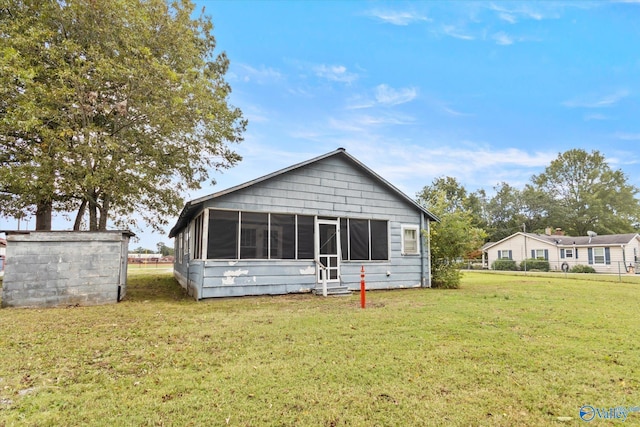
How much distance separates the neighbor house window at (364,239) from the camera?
37.2ft

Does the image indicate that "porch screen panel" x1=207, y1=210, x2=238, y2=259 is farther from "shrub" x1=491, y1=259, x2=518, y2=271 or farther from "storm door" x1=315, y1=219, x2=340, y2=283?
"shrub" x1=491, y1=259, x2=518, y2=271

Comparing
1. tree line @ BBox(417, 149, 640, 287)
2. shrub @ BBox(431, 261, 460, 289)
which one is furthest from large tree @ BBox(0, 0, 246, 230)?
tree line @ BBox(417, 149, 640, 287)

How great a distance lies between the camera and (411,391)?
3.12m

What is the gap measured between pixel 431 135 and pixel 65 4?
18660mm

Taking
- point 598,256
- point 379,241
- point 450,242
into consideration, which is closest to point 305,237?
point 379,241

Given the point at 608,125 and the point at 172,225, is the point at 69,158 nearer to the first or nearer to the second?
the point at 172,225

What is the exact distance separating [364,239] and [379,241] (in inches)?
25.8

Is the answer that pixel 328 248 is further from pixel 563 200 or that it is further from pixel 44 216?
pixel 563 200

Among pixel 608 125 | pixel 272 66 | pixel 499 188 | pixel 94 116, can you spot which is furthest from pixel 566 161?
pixel 94 116

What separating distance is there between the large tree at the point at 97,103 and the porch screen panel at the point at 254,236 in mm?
5337

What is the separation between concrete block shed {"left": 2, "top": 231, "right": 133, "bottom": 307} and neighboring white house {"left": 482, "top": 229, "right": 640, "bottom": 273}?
3124 cm

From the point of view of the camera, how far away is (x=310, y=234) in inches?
424

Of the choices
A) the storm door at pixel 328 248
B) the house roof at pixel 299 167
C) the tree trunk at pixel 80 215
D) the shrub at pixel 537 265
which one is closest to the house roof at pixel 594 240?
the shrub at pixel 537 265

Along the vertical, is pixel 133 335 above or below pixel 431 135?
below
